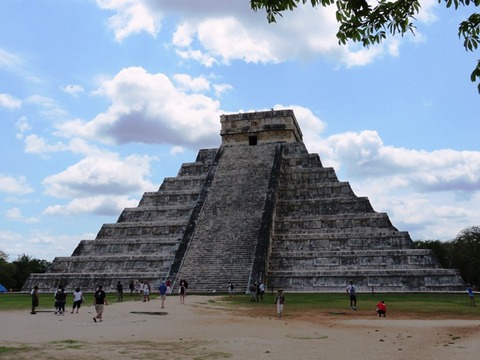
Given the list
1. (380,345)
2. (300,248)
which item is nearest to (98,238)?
(300,248)

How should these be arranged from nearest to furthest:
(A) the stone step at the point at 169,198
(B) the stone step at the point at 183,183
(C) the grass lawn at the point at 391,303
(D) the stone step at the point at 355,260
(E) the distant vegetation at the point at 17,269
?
(C) the grass lawn at the point at 391,303, (D) the stone step at the point at 355,260, (A) the stone step at the point at 169,198, (B) the stone step at the point at 183,183, (E) the distant vegetation at the point at 17,269

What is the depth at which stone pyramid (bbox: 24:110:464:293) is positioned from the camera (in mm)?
23922

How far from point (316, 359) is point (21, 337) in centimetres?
628

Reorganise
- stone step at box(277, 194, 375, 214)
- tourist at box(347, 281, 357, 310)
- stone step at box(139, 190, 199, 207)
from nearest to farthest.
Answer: tourist at box(347, 281, 357, 310)
stone step at box(277, 194, 375, 214)
stone step at box(139, 190, 199, 207)

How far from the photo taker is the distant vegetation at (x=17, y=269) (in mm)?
50188

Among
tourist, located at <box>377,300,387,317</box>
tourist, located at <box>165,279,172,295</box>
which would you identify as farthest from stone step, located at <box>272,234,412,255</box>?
tourist, located at <box>377,300,387,317</box>

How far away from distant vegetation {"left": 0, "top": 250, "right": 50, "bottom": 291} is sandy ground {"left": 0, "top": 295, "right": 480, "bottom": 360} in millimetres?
38293

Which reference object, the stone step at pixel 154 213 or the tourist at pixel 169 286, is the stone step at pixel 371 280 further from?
the stone step at pixel 154 213

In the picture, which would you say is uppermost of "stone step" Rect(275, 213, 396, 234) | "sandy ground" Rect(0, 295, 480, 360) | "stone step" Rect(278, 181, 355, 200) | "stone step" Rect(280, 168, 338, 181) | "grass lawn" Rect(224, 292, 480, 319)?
"stone step" Rect(280, 168, 338, 181)

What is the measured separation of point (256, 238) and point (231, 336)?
15.8 m

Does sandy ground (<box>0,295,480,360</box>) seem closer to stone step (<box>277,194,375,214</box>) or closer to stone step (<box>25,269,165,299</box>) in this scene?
stone step (<box>25,269,165,299</box>)

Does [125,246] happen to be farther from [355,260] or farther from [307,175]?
[355,260]

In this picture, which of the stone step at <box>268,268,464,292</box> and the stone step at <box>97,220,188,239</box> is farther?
the stone step at <box>97,220,188,239</box>

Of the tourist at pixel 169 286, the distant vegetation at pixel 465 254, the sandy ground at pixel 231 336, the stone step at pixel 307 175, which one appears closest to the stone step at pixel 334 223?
the stone step at pixel 307 175
